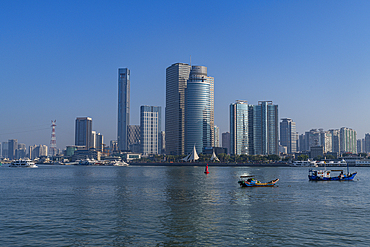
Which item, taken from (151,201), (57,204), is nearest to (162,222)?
(151,201)

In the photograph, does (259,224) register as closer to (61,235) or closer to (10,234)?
(61,235)

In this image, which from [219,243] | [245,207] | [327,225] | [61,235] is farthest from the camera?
[245,207]

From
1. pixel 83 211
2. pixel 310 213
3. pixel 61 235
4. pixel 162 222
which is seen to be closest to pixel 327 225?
pixel 310 213

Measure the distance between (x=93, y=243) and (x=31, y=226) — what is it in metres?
13.6

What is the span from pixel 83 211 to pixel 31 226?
11.4m

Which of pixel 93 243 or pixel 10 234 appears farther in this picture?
pixel 10 234

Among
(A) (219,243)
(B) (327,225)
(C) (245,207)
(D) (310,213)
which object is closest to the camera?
(A) (219,243)

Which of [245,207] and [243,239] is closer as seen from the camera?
[243,239]

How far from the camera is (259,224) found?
4516 centimetres

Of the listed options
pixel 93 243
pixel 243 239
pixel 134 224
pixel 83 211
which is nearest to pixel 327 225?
pixel 243 239

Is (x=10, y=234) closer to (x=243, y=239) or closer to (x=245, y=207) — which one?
(x=243, y=239)

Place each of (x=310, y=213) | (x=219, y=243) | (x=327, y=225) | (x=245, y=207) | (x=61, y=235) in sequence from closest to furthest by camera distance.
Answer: (x=219, y=243)
(x=61, y=235)
(x=327, y=225)
(x=310, y=213)
(x=245, y=207)

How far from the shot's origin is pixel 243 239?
123 feet

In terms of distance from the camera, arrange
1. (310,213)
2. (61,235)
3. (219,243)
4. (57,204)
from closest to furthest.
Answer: (219,243) → (61,235) → (310,213) → (57,204)
